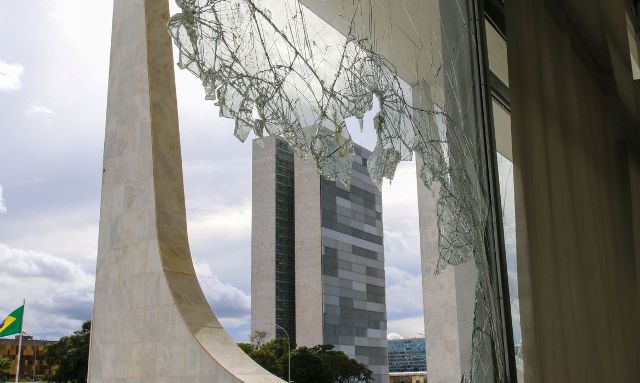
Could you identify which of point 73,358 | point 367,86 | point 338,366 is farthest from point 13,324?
point 367,86

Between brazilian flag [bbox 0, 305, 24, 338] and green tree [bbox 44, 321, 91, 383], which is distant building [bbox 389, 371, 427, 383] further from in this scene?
brazilian flag [bbox 0, 305, 24, 338]

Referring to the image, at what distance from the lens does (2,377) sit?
21.4 meters

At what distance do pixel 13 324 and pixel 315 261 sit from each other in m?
20.5

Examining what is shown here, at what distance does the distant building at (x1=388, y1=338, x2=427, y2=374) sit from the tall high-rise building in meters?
A: 7.68

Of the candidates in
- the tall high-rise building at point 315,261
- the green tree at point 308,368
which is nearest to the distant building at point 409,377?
the tall high-rise building at point 315,261

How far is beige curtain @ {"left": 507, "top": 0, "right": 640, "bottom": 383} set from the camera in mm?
575

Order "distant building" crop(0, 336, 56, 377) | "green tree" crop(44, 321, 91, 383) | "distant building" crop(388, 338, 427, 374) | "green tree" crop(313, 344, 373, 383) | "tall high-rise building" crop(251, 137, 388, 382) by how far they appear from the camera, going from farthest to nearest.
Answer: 1. "distant building" crop(388, 338, 427, 374)
2. "tall high-rise building" crop(251, 137, 388, 382)
3. "distant building" crop(0, 336, 56, 377)
4. "green tree" crop(313, 344, 373, 383)
5. "green tree" crop(44, 321, 91, 383)

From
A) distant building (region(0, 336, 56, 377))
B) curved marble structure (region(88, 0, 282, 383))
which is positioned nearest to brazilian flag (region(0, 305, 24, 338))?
curved marble structure (region(88, 0, 282, 383))

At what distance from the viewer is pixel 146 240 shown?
3725mm

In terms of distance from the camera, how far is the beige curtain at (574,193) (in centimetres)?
58

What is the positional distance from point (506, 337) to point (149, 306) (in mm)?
2967

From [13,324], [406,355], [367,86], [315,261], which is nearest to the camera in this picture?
[367,86]

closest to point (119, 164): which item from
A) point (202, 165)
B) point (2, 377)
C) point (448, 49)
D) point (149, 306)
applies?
point (149, 306)

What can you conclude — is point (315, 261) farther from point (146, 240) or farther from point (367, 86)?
point (367, 86)
